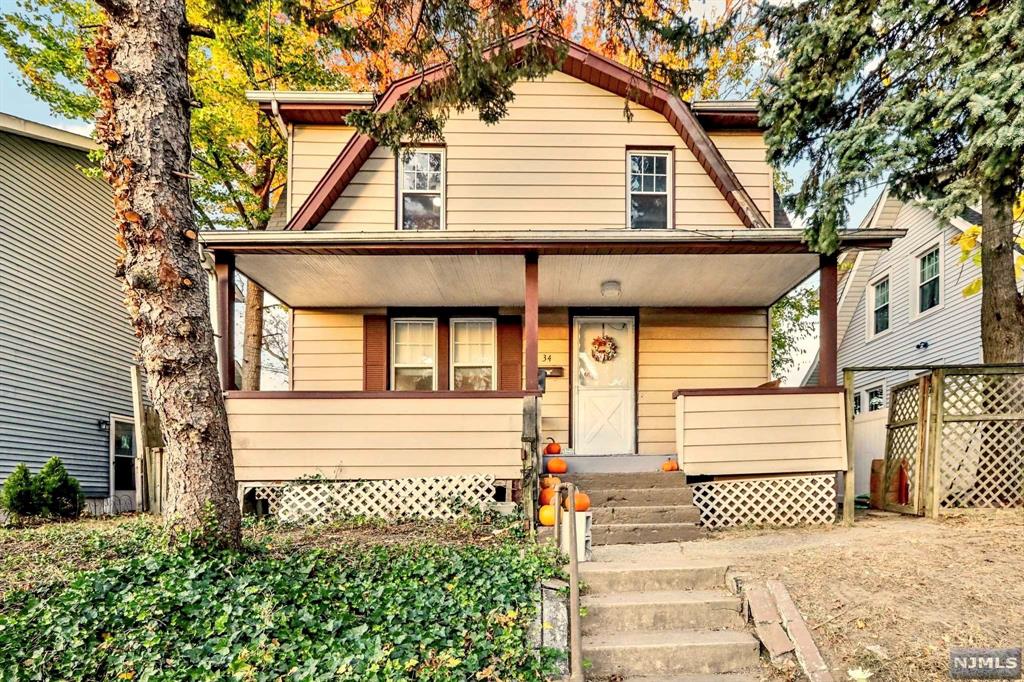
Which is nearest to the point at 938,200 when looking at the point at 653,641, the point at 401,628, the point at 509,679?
the point at 653,641

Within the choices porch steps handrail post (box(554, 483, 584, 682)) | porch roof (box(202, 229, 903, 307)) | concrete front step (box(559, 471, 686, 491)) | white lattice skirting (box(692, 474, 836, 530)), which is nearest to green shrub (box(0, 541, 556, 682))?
porch steps handrail post (box(554, 483, 584, 682))

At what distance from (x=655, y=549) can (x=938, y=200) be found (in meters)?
3.90

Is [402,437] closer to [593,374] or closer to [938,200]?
[593,374]

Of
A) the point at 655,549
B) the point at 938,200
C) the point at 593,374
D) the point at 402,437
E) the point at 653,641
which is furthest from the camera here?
the point at 593,374

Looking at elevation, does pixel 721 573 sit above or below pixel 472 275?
below

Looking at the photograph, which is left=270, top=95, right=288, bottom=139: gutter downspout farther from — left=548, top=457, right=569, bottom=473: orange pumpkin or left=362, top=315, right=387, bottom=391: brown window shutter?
left=548, top=457, right=569, bottom=473: orange pumpkin

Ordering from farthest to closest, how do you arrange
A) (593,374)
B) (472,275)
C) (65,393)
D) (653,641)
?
(65,393)
(593,374)
(472,275)
(653,641)

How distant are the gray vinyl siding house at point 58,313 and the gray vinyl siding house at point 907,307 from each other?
14.9m

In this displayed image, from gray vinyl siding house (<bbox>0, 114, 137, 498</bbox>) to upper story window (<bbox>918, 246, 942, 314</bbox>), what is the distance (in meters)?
16.8

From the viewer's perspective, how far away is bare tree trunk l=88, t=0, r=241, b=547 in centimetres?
423

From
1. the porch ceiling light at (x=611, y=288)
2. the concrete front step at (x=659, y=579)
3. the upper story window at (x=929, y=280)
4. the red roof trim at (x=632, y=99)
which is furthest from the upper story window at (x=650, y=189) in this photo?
the upper story window at (x=929, y=280)

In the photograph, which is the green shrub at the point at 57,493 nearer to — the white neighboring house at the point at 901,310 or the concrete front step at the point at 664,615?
the concrete front step at the point at 664,615

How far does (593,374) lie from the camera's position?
9062 mm

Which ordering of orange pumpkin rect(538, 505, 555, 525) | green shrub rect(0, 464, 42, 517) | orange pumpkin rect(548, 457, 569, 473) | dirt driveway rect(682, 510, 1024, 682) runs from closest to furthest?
dirt driveway rect(682, 510, 1024, 682), orange pumpkin rect(538, 505, 555, 525), orange pumpkin rect(548, 457, 569, 473), green shrub rect(0, 464, 42, 517)
